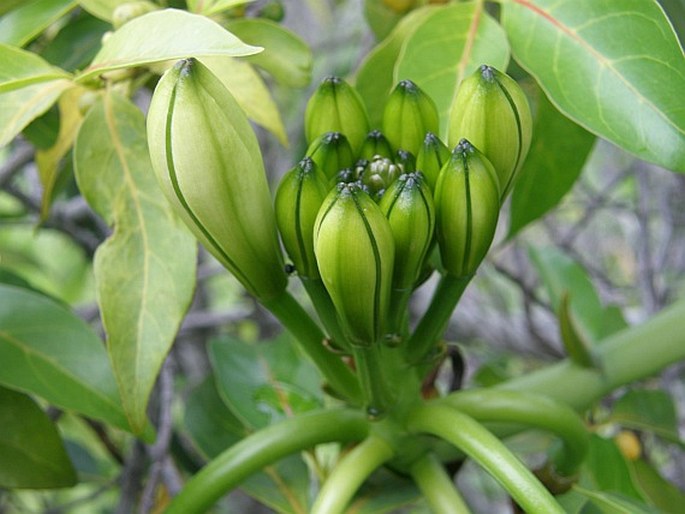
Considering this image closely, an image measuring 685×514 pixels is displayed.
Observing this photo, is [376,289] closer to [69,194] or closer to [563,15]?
[563,15]

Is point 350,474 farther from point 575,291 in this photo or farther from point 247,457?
point 575,291

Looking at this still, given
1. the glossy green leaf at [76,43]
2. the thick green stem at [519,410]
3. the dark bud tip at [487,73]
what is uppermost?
the dark bud tip at [487,73]

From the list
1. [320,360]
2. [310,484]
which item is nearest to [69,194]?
[310,484]

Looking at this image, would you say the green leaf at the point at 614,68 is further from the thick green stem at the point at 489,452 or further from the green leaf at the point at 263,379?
the green leaf at the point at 263,379

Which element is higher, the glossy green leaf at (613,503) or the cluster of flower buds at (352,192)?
the cluster of flower buds at (352,192)

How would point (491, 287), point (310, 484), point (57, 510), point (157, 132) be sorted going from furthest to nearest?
point (491, 287) → point (57, 510) → point (310, 484) → point (157, 132)

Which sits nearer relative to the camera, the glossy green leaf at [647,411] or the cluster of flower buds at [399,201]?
the cluster of flower buds at [399,201]

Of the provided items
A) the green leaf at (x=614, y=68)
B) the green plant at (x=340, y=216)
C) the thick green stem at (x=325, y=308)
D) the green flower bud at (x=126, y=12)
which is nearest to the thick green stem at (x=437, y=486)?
the green plant at (x=340, y=216)
